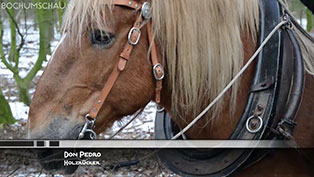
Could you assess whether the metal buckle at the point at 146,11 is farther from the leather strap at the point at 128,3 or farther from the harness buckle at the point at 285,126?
the harness buckle at the point at 285,126

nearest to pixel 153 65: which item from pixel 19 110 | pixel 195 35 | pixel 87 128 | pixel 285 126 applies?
pixel 195 35

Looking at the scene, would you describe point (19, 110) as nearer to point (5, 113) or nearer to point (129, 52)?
point (5, 113)

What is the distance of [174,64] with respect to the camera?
42.9 inches

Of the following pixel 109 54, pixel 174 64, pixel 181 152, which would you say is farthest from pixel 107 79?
pixel 181 152

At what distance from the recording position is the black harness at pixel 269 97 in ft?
3.51

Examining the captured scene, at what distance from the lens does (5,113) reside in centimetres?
210

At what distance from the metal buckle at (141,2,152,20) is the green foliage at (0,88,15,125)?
1098mm

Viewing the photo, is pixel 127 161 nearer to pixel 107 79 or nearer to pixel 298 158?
pixel 107 79

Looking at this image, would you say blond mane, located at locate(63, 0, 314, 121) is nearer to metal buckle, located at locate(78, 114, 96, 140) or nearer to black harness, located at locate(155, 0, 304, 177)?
black harness, located at locate(155, 0, 304, 177)

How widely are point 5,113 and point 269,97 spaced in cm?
154

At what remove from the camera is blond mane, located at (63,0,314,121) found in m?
1.06

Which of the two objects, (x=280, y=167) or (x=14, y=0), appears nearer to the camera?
(x=280, y=167)

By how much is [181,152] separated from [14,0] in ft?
2.57
